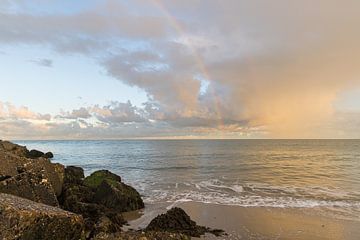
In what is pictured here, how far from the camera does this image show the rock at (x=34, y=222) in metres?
6.50

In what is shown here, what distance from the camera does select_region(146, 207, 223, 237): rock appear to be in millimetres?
11367

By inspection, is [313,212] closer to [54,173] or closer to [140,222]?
[140,222]

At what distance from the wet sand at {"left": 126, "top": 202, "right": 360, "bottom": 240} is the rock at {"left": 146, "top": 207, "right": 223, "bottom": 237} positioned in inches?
18.6

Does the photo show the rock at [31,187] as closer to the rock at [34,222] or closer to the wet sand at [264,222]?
the rock at [34,222]

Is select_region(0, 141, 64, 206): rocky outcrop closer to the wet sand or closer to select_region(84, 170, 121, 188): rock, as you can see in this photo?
the wet sand

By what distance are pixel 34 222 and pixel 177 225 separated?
19.9 ft

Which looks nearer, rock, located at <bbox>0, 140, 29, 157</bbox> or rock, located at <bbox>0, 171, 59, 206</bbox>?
rock, located at <bbox>0, 171, 59, 206</bbox>

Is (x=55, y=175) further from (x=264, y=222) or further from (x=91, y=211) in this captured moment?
(x=264, y=222)

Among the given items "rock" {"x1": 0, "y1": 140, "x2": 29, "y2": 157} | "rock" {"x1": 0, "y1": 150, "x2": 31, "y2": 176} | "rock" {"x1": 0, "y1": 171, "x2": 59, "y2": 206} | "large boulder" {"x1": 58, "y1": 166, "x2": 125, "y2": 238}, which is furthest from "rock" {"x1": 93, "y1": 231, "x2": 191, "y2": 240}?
"rock" {"x1": 0, "y1": 140, "x2": 29, "y2": 157}

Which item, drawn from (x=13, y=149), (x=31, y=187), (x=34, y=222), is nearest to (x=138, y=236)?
(x=34, y=222)

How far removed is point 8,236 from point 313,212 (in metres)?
14.0

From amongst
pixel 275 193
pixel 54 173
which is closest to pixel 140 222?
pixel 54 173

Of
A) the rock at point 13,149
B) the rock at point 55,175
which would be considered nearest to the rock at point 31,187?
the rock at point 55,175

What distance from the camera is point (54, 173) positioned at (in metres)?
13.5
